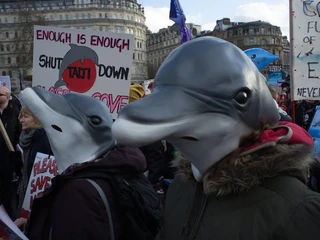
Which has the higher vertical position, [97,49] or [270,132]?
[97,49]

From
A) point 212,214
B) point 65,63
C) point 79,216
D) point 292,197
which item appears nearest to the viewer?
point 292,197

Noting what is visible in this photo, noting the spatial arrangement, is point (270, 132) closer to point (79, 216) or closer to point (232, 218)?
point (232, 218)

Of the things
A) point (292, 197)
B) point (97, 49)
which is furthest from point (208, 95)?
point (97, 49)

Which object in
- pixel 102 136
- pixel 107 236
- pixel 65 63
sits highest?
pixel 65 63

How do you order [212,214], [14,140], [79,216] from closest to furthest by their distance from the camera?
[212,214], [79,216], [14,140]

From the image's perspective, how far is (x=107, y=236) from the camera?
5.74 feet

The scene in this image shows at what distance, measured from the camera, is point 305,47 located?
4.01m

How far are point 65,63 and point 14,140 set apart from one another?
6.69ft

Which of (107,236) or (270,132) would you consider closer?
(270,132)

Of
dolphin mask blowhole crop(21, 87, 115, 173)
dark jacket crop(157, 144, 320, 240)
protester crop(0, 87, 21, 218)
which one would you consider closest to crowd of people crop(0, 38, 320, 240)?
dark jacket crop(157, 144, 320, 240)

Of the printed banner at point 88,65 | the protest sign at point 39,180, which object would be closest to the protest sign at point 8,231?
the protest sign at point 39,180

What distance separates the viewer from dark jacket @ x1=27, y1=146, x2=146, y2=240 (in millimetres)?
1695

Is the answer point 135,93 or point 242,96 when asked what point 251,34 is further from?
point 242,96

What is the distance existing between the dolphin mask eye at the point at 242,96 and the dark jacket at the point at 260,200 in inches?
6.7
